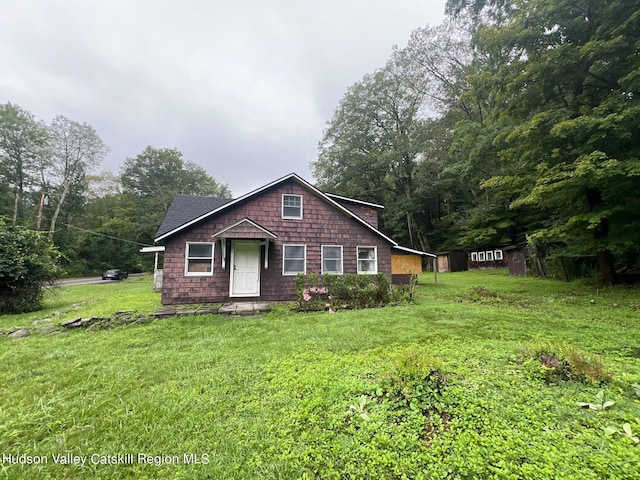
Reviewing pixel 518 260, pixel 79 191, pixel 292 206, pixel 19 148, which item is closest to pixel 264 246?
pixel 292 206

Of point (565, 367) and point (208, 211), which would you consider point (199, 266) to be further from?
point (565, 367)

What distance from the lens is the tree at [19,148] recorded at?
81.4 ft

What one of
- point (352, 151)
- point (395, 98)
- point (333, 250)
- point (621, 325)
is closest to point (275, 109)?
point (352, 151)

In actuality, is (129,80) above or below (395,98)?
below

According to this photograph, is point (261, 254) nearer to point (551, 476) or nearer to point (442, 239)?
point (551, 476)

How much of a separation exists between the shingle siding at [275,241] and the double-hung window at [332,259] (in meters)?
0.18

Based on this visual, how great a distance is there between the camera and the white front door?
9422 mm

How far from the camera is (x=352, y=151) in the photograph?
96.8 ft

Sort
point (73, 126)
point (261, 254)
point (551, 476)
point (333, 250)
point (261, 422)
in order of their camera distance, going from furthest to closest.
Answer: point (73, 126) < point (333, 250) < point (261, 254) < point (261, 422) < point (551, 476)

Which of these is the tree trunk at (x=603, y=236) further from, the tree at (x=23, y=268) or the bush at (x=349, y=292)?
the tree at (x=23, y=268)

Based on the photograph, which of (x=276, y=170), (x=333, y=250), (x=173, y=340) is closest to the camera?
(x=173, y=340)

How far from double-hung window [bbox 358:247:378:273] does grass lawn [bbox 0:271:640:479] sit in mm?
6039

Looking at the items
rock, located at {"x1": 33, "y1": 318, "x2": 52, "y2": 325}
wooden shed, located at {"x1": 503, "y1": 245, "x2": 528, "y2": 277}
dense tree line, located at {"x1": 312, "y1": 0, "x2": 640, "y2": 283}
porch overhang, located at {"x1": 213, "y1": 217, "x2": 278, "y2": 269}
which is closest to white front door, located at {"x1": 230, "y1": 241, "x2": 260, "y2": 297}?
porch overhang, located at {"x1": 213, "y1": 217, "x2": 278, "y2": 269}

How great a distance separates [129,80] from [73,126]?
56.9 ft
